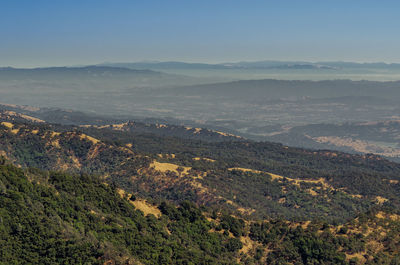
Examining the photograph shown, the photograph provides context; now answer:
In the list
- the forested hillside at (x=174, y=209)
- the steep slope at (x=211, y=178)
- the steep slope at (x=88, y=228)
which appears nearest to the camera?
the steep slope at (x=88, y=228)

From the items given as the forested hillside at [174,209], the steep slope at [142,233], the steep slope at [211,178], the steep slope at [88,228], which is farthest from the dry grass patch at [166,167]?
the steep slope at [88,228]

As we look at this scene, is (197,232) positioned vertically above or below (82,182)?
below

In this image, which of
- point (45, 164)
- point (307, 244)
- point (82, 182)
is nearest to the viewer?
point (307, 244)

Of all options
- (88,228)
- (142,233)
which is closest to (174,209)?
(142,233)

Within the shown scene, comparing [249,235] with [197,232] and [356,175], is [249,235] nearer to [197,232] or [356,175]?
[197,232]

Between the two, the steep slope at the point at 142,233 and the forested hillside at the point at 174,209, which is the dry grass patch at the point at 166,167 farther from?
the steep slope at the point at 142,233

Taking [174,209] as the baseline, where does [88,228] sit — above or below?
above

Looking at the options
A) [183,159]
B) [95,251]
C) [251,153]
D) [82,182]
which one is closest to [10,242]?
[95,251]

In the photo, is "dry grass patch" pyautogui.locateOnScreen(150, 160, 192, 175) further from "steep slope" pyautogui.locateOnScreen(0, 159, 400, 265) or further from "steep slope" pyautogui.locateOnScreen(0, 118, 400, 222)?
"steep slope" pyautogui.locateOnScreen(0, 159, 400, 265)

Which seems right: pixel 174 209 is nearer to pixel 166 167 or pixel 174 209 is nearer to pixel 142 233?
pixel 142 233

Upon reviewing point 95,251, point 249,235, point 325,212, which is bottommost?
point 325,212

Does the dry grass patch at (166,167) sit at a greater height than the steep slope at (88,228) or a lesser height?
lesser
